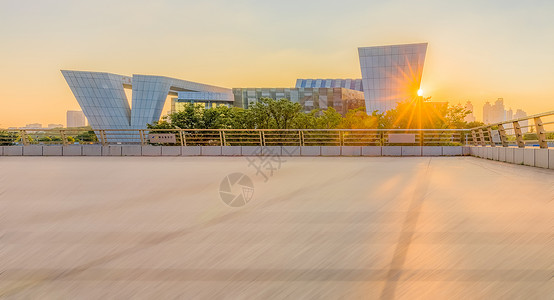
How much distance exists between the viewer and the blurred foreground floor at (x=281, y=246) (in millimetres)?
2848

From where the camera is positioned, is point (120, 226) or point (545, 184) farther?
point (545, 184)

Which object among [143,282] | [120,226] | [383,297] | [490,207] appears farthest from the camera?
[490,207]

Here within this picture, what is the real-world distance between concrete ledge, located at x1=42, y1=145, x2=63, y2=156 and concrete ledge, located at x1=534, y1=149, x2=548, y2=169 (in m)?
22.8

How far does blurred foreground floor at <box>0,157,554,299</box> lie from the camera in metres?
2.85

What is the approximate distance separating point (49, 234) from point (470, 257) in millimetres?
4082

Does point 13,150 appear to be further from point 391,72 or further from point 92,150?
point 391,72

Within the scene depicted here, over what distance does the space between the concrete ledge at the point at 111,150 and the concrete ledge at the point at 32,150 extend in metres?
3.87

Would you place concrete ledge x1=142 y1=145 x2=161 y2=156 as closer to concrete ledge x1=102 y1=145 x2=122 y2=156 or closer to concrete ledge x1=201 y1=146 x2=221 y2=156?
concrete ledge x1=102 y1=145 x2=122 y2=156

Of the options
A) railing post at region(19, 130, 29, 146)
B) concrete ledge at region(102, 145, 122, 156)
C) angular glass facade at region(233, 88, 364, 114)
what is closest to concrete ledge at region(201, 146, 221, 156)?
concrete ledge at region(102, 145, 122, 156)

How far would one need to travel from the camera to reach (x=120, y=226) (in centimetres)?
480

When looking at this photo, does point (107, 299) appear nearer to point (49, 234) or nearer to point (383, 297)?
point (383, 297)

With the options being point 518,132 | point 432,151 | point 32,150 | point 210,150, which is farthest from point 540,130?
point 32,150

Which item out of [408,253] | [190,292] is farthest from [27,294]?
[408,253]

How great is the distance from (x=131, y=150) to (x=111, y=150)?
3.98ft
